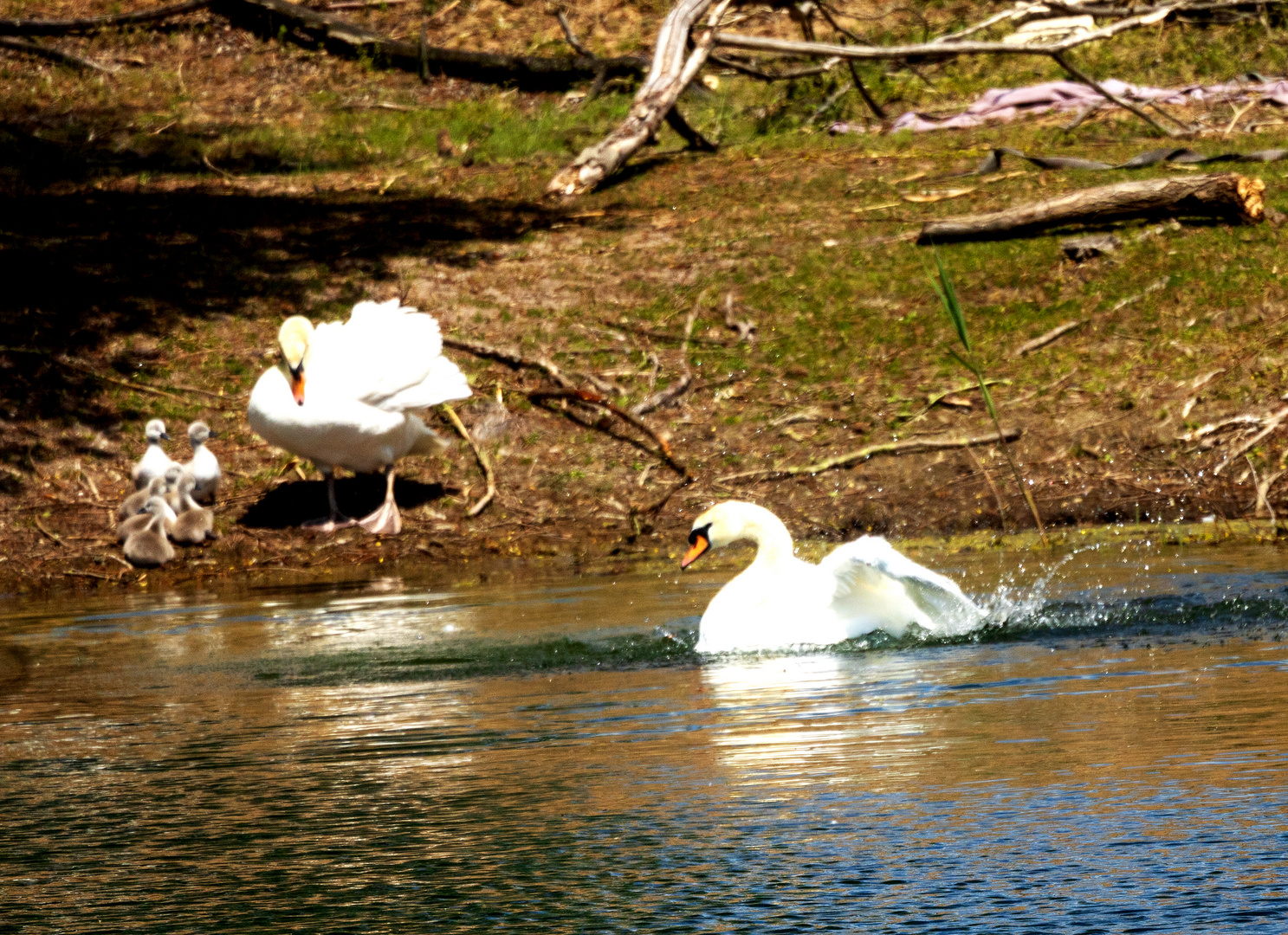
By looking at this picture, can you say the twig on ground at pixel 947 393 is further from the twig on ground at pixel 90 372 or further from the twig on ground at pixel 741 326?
the twig on ground at pixel 90 372

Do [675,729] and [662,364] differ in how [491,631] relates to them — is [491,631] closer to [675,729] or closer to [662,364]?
[675,729]

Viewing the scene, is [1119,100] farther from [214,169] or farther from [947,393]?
[214,169]

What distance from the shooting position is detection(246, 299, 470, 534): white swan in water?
1134 cm

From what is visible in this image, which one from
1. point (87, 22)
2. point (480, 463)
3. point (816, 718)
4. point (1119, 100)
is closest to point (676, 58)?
point (1119, 100)

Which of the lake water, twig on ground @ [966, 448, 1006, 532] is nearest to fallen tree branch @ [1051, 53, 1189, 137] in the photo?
twig on ground @ [966, 448, 1006, 532]

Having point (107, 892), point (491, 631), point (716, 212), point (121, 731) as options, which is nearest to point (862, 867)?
point (107, 892)

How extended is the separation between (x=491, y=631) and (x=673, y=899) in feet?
14.7

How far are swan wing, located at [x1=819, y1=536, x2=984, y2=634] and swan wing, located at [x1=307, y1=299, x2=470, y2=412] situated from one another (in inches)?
189

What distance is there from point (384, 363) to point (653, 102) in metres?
6.34

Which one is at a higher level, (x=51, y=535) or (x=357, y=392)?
(x=357, y=392)

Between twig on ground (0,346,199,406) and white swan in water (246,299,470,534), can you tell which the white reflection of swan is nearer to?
white swan in water (246,299,470,534)

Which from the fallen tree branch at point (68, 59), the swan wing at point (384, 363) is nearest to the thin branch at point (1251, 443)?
the swan wing at point (384, 363)

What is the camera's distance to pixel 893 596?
748cm

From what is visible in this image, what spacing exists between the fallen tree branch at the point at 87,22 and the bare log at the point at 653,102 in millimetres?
6291
